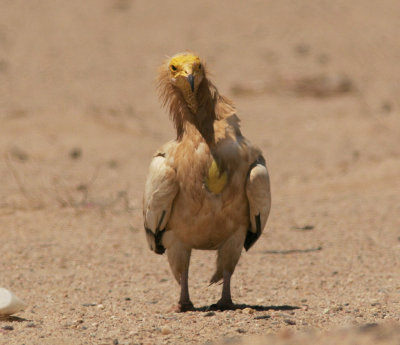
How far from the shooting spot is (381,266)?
844cm

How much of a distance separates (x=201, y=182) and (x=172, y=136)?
476 inches

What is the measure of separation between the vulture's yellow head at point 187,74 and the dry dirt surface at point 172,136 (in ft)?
5.45

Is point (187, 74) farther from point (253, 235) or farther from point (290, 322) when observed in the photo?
point (290, 322)

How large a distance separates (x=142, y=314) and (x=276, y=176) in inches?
322

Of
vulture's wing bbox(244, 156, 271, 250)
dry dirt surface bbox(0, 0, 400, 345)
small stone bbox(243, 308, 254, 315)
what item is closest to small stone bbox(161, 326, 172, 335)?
dry dirt surface bbox(0, 0, 400, 345)

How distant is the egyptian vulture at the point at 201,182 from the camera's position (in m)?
6.31

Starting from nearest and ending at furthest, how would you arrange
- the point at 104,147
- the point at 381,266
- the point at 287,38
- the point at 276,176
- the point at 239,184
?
the point at 239,184
the point at 381,266
the point at 276,176
the point at 104,147
the point at 287,38

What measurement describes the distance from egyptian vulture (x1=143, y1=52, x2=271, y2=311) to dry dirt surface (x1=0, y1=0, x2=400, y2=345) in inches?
21.8

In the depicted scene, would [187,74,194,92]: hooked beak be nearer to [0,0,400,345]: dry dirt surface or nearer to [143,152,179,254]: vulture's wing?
[143,152,179,254]: vulture's wing

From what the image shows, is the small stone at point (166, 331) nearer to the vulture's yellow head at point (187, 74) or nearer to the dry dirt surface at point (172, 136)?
the dry dirt surface at point (172, 136)

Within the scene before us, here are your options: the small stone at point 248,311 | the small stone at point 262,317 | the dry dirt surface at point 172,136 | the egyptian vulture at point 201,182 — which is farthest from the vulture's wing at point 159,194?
Result: the small stone at point 262,317

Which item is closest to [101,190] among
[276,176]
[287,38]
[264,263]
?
[276,176]

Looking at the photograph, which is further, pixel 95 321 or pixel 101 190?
pixel 101 190

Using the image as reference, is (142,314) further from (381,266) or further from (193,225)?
(381,266)
